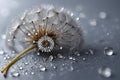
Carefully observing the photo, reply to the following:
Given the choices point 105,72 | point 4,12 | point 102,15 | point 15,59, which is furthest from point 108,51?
point 4,12

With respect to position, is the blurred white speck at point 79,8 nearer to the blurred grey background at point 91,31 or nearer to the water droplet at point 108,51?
the blurred grey background at point 91,31

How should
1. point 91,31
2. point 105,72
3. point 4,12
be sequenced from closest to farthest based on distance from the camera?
point 105,72 → point 91,31 → point 4,12

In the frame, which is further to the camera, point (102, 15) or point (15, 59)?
point (102, 15)

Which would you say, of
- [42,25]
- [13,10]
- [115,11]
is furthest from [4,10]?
[115,11]

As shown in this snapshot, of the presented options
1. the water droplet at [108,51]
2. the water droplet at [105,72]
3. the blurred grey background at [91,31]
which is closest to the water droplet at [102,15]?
the blurred grey background at [91,31]

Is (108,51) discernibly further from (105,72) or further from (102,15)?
(102,15)

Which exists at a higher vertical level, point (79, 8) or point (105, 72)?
point (79, 8)

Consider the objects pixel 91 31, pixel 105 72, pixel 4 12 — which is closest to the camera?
pixel 105 72

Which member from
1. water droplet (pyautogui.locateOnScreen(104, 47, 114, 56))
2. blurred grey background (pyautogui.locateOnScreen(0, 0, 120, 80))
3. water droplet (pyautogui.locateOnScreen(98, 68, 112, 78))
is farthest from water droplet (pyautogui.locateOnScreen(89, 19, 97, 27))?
water droplet (pyautogui.locateOnScreen(98, 68, 112, 78))

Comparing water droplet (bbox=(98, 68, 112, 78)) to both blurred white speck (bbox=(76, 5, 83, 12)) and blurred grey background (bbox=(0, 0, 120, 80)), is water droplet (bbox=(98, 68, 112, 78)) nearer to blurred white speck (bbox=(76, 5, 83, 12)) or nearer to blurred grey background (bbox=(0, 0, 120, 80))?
blurred grey background (bbox=(0, 0, 120, 80))
